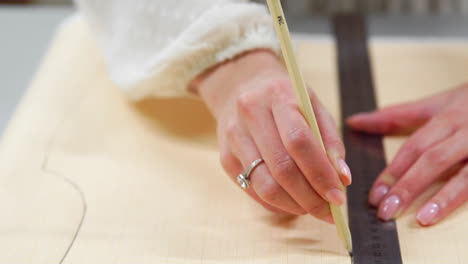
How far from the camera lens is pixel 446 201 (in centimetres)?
64

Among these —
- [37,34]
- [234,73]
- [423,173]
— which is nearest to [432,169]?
[423,173]

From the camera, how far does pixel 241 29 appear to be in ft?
2.45

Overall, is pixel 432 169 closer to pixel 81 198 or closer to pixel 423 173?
pixel 423 173

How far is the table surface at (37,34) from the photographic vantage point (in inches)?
Answer: 38.3

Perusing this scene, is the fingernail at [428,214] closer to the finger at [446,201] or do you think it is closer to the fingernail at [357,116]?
the finger at [446,201]

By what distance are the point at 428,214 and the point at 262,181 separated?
17 cm

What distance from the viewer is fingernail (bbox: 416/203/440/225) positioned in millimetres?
628

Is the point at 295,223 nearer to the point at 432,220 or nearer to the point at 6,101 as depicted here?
the point at 432,220

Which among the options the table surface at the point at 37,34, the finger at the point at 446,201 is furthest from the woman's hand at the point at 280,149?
the table surface at the point at 37,34

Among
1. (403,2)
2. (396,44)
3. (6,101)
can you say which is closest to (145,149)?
(6,101)

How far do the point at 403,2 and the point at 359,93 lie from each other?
286mm

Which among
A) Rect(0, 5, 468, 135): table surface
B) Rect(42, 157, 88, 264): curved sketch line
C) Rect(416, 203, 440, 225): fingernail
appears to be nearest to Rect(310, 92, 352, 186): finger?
Rect(416, 203, 440, 225): fingernail

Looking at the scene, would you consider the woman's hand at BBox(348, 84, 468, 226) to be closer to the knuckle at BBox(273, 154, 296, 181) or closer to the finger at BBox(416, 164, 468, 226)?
the finger at BBox(416, 164, 468, 226)

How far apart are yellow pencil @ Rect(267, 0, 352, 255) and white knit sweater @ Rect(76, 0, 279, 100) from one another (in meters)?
0.20
